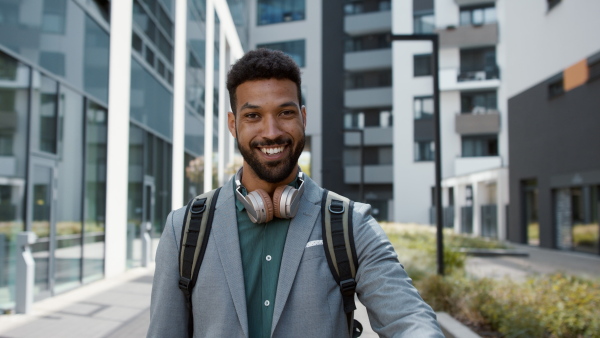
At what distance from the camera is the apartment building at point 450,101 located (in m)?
39.5

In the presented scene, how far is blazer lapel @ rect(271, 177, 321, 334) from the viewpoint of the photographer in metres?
1.98

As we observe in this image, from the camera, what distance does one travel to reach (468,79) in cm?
3984

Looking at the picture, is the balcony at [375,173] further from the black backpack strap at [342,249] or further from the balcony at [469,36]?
the black backpack strap at [342,249]

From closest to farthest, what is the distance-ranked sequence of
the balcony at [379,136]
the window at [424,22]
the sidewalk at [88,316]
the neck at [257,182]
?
the neck at [257,182] → the sidewalk at [88,316] → the window at [424,22] → the balcony at [379,136]

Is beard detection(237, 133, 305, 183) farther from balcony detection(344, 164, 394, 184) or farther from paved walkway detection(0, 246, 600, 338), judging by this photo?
balcony detection(344, 164, 394, 184)

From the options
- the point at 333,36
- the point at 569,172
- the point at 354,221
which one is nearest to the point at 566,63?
the point at 569,172

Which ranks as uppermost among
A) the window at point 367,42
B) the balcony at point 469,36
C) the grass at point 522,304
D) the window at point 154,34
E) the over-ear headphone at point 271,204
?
the window at point 367,42

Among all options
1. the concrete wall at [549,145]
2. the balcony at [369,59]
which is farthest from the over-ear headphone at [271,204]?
the balcony at [369,59]

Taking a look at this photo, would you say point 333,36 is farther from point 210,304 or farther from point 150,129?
point 210,304

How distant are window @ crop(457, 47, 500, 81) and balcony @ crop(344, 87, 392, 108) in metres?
7.49

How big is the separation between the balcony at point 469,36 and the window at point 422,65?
2010mm

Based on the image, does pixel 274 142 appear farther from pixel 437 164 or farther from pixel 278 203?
pixel 437 164

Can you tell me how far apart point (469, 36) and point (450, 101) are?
4.59 m

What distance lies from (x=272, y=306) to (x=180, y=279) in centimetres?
34
